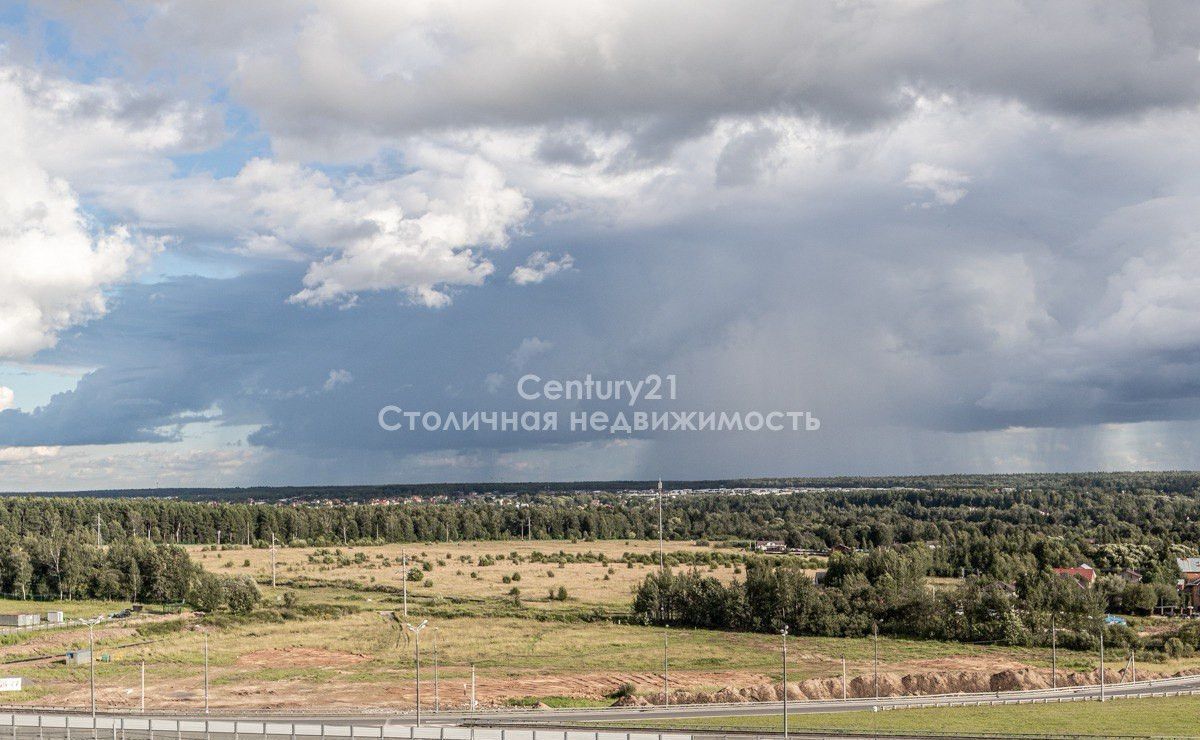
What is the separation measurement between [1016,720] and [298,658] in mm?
67579

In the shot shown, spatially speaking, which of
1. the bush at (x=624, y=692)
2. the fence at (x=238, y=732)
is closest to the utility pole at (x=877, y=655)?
the bush at (x=624, y=692)

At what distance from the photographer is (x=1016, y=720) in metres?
81.2

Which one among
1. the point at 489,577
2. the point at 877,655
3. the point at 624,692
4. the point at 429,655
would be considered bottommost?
the point at 877,655

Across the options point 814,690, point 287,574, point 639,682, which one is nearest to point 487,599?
point 287,574

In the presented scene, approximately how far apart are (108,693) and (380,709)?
1003 inches

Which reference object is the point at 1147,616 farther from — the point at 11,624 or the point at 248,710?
the point at 11,624

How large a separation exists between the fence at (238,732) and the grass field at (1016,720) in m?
12.1

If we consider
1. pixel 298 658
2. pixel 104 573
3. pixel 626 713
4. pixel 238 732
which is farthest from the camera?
pixel 104 573

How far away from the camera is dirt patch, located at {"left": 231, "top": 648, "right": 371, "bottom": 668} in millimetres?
107375

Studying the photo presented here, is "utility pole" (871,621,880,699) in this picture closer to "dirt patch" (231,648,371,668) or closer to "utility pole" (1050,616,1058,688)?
"utility pole" (1050,616,1058,688)

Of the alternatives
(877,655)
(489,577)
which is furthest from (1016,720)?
(489,577)

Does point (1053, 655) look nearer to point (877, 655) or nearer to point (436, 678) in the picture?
point (877, 655)

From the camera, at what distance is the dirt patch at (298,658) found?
4227 inches

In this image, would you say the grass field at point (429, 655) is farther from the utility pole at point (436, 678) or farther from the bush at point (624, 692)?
the bush at point (624, 692)
